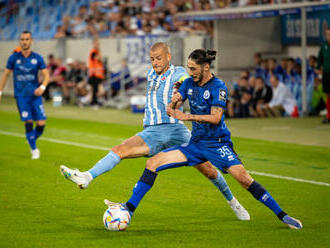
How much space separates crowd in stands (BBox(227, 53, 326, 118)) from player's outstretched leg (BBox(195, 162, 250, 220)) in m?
12.2

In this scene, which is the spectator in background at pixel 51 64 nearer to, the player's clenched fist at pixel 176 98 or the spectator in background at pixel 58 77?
the spectator in background at pixel 58 77

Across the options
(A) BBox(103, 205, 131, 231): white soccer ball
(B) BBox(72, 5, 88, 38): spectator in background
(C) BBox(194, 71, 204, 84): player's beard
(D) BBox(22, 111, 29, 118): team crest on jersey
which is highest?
(B) BBox(72, 5, 88, 38): spectator in background

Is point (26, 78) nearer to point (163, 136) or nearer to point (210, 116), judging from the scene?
point (163, 136)

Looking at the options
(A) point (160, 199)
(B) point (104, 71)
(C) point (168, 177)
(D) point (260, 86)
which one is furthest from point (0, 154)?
(B) point (104, 71)

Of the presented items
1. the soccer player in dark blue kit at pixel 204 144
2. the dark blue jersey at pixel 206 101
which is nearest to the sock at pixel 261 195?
the soccer player in dark blue kit at pixel 204 144

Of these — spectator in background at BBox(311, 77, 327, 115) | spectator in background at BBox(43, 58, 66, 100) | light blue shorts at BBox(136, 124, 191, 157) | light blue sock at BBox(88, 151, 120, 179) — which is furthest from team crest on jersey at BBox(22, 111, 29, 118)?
spectator in background at BBox(43, 58, 66, 100)

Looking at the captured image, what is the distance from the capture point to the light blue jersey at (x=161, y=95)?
26.0 feet

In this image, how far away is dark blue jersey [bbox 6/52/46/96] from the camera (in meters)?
12.6

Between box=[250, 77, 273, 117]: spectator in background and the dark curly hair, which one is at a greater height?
the dark curly hair

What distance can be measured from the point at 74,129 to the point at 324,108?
703cm

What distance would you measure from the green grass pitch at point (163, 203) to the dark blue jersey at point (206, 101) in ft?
3.22

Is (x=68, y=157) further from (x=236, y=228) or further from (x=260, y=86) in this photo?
(x=260, y=86)

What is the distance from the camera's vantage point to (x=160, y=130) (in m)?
7.88

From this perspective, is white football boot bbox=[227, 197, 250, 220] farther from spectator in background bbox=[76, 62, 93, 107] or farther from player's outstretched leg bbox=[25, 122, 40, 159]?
spectator in background bbox=[76, 62, 93, 107]
